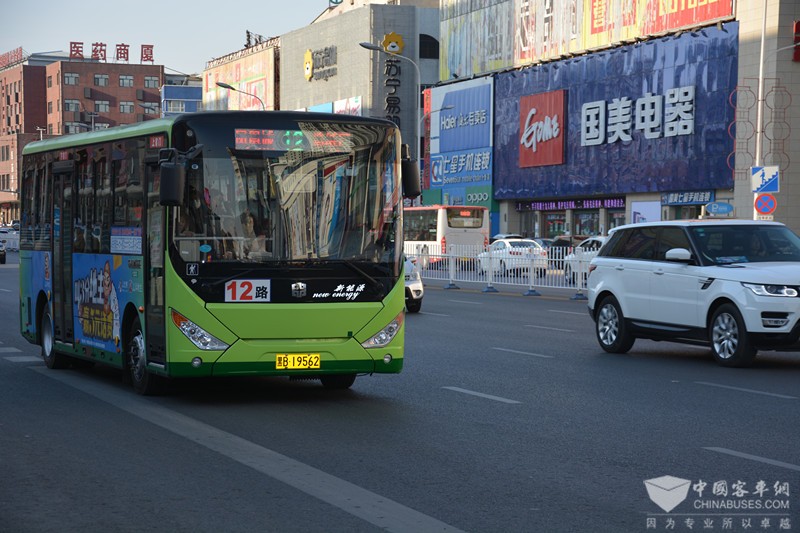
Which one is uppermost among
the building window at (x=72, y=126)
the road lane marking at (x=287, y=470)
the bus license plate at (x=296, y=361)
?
the building window at (x=72, y=126)

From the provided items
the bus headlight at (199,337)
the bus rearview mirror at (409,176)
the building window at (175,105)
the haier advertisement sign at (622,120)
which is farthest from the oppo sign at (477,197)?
the building window at (175,105)

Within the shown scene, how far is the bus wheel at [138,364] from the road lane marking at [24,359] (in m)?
3.84

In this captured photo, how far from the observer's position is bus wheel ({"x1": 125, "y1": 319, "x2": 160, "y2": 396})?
1277 centimetres

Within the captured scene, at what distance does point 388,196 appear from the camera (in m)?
12.5

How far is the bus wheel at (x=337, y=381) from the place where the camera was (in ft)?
45.0

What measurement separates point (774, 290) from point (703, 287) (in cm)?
108

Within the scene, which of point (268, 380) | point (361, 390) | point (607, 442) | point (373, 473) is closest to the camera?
point (373, 473)

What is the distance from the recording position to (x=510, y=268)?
3731 cm

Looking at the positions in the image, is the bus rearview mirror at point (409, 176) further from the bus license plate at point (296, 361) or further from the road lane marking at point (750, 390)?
the road lane marking at point (750, 390)

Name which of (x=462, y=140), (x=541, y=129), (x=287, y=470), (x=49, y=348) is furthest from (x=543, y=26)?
(x=287, y=470)

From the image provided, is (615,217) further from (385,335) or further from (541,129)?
(385,335)

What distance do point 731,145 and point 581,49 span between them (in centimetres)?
1351

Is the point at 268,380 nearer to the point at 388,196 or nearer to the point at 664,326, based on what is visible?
the point at 388,196

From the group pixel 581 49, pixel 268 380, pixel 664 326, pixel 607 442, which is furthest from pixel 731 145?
pixel 607 442
